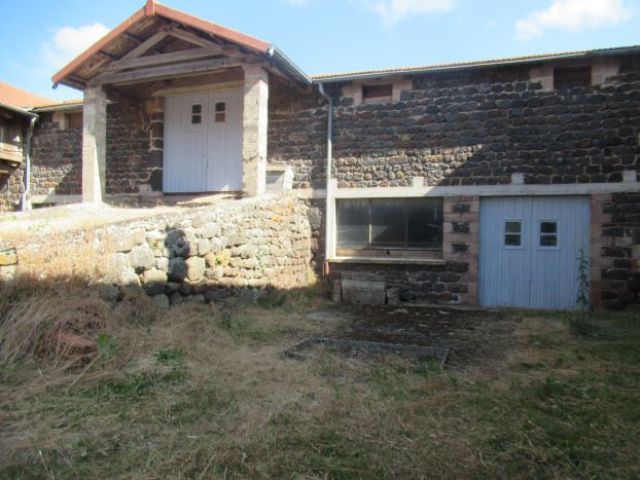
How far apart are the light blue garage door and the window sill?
95cm

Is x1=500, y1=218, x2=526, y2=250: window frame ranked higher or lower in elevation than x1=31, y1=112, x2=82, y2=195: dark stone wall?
lower

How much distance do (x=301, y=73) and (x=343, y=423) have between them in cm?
781

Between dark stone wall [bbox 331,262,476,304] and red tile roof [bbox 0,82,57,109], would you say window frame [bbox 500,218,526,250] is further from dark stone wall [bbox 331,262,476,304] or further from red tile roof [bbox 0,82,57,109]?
red tile roof [bbox 0,82,57,109]

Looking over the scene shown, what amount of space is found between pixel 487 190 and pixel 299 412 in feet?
22.7

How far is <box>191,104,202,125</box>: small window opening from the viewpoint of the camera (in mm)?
10970

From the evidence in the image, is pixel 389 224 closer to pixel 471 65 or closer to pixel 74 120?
pixel 471 65

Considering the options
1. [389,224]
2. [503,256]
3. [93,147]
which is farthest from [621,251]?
[93,147]

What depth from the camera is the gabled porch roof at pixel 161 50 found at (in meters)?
8.83

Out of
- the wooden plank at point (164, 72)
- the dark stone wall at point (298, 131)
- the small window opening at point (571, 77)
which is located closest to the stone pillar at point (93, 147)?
the wooden plank at point (164, 72)

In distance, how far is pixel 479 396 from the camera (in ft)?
11.9

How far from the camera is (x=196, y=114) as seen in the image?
1100 centimetres

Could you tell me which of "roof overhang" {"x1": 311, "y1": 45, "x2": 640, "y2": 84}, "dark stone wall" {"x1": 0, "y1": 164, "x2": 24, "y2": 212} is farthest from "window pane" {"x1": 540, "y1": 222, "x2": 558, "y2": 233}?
"dark stone wall" {"x1": 0, "y1": 164, "x2": 24, "y2": 212}

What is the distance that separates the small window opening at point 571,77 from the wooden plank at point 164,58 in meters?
6.37

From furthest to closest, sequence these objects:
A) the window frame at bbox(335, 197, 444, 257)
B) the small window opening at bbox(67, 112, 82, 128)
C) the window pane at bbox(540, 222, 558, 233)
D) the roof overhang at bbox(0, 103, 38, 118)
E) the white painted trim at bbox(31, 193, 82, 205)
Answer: the small window opening at bbox(67, 112, 82, 128), the white painted trim at bbox(31, 193, 82, 205), the roof overhang at bbox(0, 103, 38, 118), the window frame at bbox(335, 197, 444, 257), the window pane at bbox(540, 222, 558, 233)
